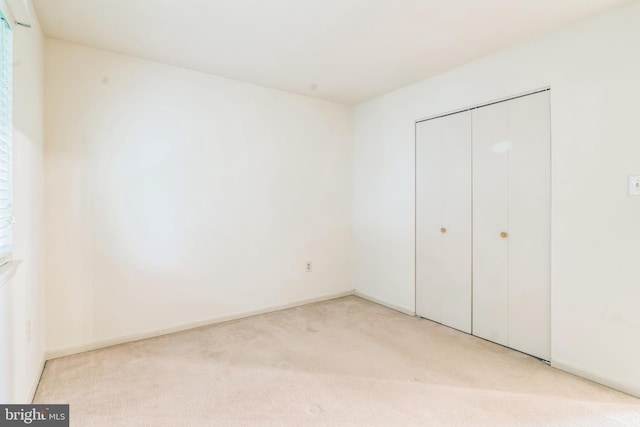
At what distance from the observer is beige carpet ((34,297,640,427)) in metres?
1.88

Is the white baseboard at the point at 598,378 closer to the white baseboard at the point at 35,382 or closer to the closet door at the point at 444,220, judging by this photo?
the closet door at the point at 444,220

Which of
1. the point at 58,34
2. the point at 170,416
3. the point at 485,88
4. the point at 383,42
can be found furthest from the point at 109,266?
the point at 485,88

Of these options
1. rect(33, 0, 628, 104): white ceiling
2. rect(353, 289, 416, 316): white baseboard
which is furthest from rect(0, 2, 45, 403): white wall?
rect(353, 289, 416, 316): white baseboard

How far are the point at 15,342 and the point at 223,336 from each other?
5.07 feet

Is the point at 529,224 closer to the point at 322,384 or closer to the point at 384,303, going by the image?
the point at 384,303

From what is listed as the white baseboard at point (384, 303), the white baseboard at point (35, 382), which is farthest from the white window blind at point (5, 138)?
the white baseboard at point (384, 303)

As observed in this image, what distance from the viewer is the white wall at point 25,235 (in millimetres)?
1665

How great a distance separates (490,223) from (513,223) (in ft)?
0.64

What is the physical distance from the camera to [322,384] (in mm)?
2227

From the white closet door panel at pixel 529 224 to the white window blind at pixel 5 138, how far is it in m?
3.35

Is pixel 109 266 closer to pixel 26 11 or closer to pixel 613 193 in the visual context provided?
pixel 26 11

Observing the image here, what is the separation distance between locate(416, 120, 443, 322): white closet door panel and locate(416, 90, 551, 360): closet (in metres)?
0.01

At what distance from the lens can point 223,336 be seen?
3031 mm

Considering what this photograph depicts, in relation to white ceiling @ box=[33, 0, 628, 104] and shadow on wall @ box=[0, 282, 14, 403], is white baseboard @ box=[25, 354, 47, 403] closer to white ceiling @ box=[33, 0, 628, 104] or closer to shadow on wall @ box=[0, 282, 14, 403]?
shadow on wall @ box=[0, 282, 14, 403]
